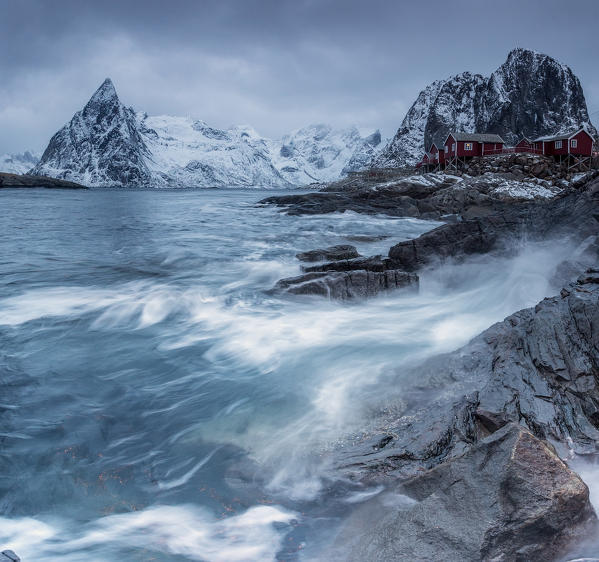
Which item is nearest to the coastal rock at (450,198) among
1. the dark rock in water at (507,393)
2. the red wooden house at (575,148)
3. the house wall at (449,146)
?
the red wooden house at (575,148)

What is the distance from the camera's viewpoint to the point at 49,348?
294 inches

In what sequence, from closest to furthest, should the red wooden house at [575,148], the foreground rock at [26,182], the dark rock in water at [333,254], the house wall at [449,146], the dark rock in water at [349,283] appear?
the dark rock in water at [349,283], the dark rock in water at [333,254], the red wooden house at [575,148], the house wall at [449,146], the foreground rock at [26,182]

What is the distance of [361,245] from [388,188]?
2450cm

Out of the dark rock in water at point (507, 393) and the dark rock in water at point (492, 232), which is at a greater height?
the dark rock in water at point (492, 232)

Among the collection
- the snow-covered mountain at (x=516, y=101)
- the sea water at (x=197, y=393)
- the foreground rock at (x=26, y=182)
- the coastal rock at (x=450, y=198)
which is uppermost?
the snow-covered mountain at (x=516, y=101)

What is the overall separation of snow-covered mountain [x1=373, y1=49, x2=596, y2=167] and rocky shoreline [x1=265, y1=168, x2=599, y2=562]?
100151 millimetres

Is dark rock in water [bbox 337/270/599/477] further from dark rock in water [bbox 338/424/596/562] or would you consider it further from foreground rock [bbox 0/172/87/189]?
foreground rock [bbox 0/172/87/189]

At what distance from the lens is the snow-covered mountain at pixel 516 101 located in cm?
9381

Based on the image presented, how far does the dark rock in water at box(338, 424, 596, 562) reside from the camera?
263 cm

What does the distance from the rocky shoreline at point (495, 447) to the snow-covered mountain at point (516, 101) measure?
100151mm

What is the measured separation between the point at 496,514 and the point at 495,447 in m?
0.44

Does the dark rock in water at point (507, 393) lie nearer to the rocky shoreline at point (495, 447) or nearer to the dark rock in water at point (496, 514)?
the rocky shoreline at point (495, 447)

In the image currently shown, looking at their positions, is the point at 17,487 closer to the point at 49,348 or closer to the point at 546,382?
the point at 49,348

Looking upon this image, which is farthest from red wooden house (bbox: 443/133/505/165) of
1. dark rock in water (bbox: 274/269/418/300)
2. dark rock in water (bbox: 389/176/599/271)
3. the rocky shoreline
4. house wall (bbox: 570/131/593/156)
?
the rocky shoreline
